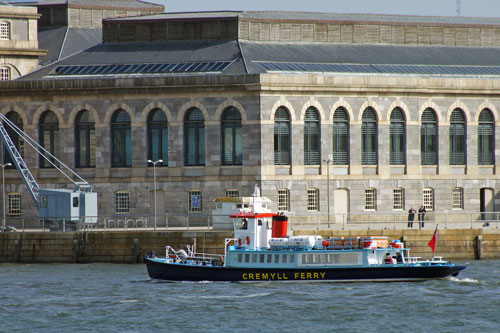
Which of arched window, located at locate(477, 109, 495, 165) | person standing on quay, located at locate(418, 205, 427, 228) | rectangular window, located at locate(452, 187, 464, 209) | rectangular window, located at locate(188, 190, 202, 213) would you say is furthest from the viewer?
arched window, located at locate(477, 109, 495, 165)

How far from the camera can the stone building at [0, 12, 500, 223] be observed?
9475 centimetres

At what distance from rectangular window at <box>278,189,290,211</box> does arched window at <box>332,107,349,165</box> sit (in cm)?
418

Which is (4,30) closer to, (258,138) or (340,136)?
(258,138)

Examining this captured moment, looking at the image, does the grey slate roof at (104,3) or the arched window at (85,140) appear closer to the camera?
the arched window at (85,140)

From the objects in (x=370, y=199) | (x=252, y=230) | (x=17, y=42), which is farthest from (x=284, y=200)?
(x=17, y=42)

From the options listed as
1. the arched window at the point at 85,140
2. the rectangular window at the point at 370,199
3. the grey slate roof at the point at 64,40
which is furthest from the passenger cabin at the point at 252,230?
the grey slate roof at the point at 64,40

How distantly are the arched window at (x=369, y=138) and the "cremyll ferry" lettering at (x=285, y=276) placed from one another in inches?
983

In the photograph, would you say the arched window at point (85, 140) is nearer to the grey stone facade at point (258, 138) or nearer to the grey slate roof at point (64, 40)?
the grey stone facade at point (258, 138)

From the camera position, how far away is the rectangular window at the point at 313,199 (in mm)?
95500

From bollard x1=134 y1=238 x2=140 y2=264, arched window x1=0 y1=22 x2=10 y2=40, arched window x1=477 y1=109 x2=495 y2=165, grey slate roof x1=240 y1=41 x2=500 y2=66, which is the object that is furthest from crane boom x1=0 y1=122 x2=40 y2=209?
arched window x1=477 y1=109 x2=495 y2=165

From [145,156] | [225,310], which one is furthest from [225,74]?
[225,310]

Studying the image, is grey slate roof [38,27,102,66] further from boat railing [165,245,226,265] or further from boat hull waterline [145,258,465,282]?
boat hull waterline [145,258,465,282]

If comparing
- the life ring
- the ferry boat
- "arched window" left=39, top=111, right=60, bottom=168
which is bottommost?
the ferry boat

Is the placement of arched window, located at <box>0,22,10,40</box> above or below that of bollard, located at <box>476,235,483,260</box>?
above
